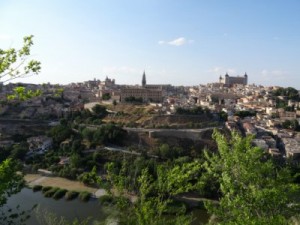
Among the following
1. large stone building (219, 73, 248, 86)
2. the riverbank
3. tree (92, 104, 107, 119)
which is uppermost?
large stone building (219, 73, 248, 86)

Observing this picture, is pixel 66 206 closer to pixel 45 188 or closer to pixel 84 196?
pixel 84 196

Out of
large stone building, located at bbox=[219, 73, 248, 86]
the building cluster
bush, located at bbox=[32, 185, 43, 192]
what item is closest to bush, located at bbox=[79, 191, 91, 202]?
bush, located at bbox=[32, 185, 43, 192]

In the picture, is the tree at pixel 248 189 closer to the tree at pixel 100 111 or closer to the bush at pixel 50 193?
the bush at pixel 50 193

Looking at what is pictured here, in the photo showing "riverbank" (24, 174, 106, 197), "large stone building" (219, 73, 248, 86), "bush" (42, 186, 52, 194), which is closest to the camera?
"bush" (42, 186, 52, 194)

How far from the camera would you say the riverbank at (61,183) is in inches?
747

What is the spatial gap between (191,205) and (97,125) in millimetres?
14819

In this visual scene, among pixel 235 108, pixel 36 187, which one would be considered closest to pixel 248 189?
pixel 36 187

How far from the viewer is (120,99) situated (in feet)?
138

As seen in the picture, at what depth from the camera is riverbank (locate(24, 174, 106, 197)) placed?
747 inches

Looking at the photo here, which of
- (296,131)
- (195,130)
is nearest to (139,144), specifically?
(195,130)

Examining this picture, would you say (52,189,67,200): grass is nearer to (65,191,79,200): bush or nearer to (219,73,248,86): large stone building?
(65,191,79,200): bush

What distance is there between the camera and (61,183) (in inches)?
795

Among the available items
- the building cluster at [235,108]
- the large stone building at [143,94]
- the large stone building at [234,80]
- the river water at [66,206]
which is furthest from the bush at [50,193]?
the large stone building at [234,80]

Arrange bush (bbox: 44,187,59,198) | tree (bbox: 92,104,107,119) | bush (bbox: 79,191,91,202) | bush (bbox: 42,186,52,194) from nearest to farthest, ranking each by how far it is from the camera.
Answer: bush (bbox: 79,191,91,202), bush (bbox: 44,187,59,198), bush (bbox: 42,186,52,194), tree (bbox: 92,104,107,119)
